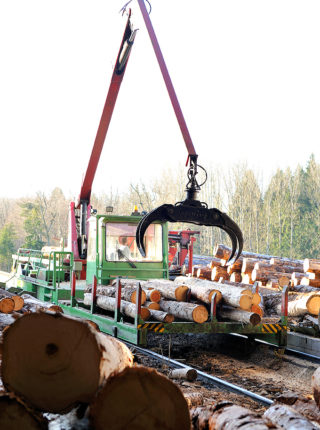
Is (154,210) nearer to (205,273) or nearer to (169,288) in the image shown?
(169,288)

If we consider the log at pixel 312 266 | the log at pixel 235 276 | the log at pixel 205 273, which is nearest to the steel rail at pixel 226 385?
the log at pixel 312 266

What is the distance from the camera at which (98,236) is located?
11414mm

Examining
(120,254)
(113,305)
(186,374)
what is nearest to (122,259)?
(120,254)

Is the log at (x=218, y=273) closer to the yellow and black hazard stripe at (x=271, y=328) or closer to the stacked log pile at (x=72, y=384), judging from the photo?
the yellow and black hazard stripe at (x=271, y=328)

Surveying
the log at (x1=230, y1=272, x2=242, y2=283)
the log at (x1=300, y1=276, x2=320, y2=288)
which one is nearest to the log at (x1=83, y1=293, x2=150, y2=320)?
the log at (x1=300, y1=276, x2=320, y2=288)

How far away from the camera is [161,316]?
870cm

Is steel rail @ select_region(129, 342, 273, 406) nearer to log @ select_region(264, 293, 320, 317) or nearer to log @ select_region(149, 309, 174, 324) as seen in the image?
log @ select_region(149, 309, 174, 324)

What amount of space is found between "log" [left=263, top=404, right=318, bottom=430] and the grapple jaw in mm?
2559

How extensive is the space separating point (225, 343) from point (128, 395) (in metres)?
7.76

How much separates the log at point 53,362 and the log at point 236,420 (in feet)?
2.68

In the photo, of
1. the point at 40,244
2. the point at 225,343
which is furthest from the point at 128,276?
the point at 40,244

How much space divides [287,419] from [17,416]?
5.79 ft

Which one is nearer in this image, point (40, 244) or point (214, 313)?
point (214, 313)

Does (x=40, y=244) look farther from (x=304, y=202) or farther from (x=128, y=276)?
(x=128, y=276)
